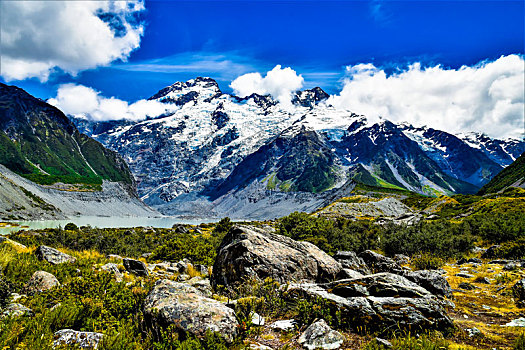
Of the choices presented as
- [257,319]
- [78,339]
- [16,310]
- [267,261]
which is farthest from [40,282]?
[267,261]

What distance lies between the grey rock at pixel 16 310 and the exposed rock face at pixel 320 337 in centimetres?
681

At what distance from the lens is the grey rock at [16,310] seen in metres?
6.64

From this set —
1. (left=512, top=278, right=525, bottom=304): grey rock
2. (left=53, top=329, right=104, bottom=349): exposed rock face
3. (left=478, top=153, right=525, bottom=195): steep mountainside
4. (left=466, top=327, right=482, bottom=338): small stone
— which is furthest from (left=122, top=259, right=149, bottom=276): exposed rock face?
(left=478, top=153, right=525, bottom=195): steep mountainside

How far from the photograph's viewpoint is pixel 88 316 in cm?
742

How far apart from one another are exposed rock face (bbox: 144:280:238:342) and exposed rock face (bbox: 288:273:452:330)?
317 centimetres

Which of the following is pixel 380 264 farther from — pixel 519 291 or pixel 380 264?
pixel 519 291

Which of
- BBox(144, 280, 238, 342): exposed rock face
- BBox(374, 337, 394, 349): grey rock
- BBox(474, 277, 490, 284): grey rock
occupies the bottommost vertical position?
BBox(474, 277, 490, 284): grey rock

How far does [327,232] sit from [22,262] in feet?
103

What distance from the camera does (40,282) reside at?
9086 mm

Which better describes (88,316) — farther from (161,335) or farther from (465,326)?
(465,326)

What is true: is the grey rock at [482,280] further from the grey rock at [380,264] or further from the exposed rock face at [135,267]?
the exposed rock face at [135,267]

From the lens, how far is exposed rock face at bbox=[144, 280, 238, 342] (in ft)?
21.5

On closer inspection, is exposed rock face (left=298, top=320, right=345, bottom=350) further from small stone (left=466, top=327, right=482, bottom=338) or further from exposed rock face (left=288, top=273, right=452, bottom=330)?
small stone (left=466, top=327, right=482, bottom=338)

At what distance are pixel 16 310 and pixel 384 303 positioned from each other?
9564mm
